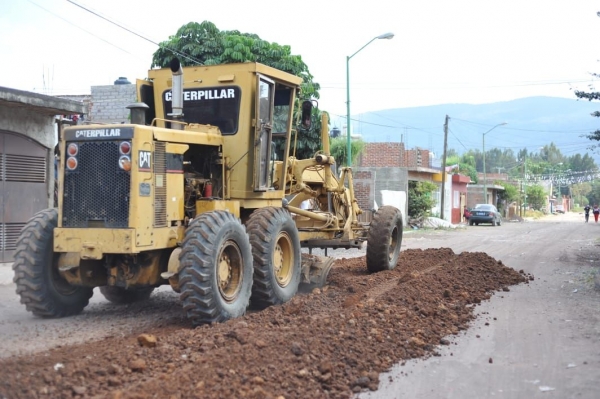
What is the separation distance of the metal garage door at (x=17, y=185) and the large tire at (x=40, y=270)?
6485mm

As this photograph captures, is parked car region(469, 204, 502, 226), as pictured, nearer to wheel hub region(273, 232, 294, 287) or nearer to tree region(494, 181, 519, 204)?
tree region(494, 181, 519, 204)

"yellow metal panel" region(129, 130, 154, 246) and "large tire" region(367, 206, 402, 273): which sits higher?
"yellow metal panel" region(129, 130, 154, 246)

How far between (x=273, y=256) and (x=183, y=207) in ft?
4.36

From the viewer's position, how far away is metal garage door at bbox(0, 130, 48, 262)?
1371cm

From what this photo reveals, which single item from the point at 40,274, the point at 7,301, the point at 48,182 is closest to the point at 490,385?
the point at 40,274

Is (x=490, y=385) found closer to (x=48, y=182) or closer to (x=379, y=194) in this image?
(x=48, y=182)

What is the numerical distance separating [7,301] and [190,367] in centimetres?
538

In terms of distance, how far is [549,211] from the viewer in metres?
106

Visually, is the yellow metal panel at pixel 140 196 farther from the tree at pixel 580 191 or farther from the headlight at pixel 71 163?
the tree at pixel 580 191

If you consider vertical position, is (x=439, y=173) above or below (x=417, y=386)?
above

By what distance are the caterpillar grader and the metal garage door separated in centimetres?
571

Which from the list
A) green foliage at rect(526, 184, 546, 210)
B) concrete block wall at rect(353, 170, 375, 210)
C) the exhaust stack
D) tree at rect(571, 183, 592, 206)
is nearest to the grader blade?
the exhaust stack

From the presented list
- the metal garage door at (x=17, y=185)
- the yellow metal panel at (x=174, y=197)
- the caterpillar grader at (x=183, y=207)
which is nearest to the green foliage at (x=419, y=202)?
the metal garage door at (x=17, y=185)

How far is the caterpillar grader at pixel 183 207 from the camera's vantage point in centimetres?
721
